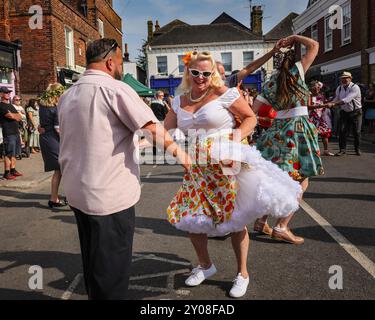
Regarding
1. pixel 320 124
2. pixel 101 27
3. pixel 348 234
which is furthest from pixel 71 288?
pixel 101 27

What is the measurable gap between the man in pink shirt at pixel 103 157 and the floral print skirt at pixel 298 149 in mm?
1983

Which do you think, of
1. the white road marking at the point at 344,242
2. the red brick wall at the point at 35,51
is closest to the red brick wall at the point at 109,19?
the red brick wall at the point at 35,51

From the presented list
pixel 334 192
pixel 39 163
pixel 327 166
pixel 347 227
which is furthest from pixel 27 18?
pixel 347 227

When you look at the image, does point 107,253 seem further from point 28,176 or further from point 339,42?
point 339,42

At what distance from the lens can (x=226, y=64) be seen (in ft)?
132

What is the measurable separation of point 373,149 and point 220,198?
32.4 ft

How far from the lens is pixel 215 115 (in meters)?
3.03

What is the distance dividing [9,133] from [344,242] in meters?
7.37

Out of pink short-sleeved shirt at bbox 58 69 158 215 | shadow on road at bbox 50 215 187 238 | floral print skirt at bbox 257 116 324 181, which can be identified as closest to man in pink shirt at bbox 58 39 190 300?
pink short-sleeved shirt at bbox 58 69 158 215

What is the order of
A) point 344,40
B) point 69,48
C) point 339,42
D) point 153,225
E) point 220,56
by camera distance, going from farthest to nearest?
point 220,56, point 339,42, point 344,40, point 69,48, point 153,225

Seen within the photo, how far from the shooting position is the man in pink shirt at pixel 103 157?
7.25ft

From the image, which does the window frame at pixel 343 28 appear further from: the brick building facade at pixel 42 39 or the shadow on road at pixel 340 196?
the shadow on road at pixel 340 196

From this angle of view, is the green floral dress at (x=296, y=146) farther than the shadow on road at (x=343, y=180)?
No

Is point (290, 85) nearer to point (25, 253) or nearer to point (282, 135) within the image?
point (282, 135)
